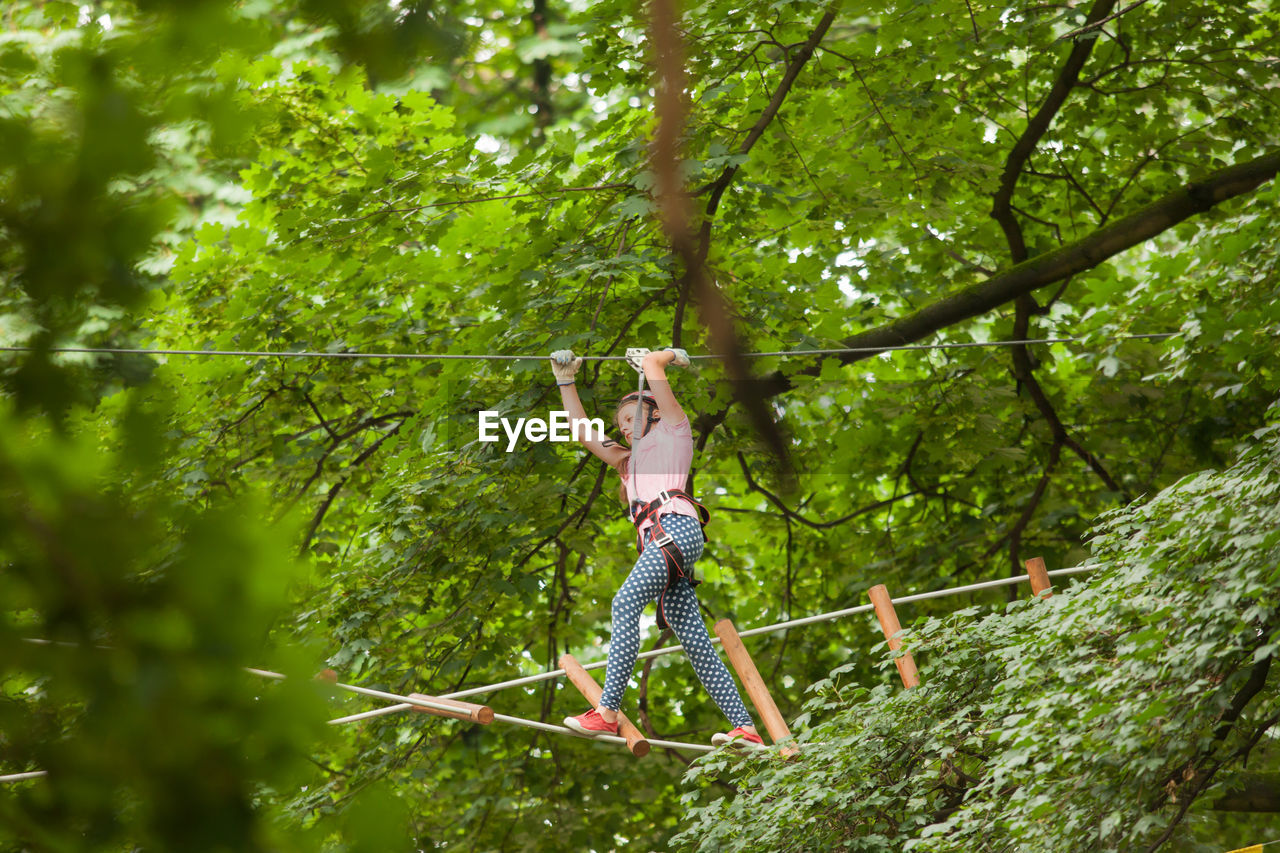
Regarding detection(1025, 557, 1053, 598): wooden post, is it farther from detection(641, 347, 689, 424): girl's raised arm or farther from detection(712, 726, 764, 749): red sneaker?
detection(641, 347, 689, 424): girl's raised arm

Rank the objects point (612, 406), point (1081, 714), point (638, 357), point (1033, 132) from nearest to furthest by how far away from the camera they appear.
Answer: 1. point (1081, 714)
2. point (638, 357)
3. point (612, 406)
4. point (1033, 132)

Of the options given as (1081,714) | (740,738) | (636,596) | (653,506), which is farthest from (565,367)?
(1081,714)

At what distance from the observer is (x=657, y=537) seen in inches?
176

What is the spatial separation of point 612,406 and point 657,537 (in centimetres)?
130

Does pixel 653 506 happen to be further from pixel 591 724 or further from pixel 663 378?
pixel 591 724

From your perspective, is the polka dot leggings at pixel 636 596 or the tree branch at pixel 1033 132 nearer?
the polka dot leggings at pixel 636 596

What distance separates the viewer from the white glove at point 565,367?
4.70 m

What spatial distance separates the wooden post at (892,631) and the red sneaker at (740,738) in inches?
21.9

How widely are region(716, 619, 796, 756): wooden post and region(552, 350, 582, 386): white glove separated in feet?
3.50

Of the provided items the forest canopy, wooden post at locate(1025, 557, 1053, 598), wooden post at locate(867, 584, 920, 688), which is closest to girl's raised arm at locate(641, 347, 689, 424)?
the forest canopy

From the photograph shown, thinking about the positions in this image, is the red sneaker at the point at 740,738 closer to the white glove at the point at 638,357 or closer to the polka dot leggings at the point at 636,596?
the polka dot leggings at the point at 636,596

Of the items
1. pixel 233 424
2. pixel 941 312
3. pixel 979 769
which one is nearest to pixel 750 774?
pixel 979 769

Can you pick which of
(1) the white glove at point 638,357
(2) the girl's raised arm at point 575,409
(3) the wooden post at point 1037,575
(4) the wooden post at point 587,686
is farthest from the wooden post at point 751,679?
(3) the wooden post at point 1037,575

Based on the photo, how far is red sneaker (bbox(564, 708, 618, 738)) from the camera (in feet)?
14.3
